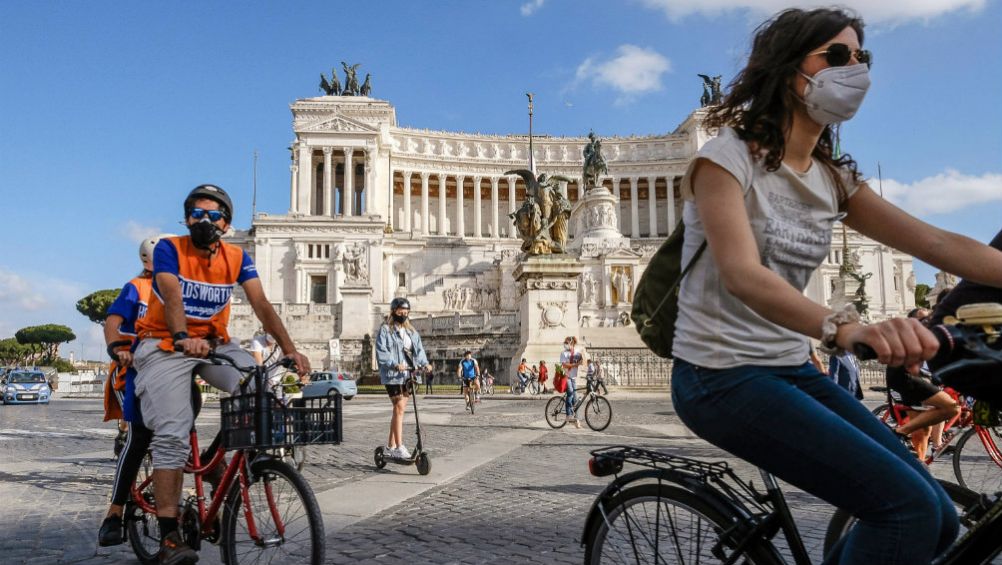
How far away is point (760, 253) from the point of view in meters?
2.27

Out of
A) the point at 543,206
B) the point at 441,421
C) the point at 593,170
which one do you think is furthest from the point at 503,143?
the point at 441,421

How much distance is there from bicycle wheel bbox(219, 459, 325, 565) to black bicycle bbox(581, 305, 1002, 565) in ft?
4.20

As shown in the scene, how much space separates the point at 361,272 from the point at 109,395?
1527 inches

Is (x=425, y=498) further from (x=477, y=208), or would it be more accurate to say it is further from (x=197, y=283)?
(x=477, y=208)

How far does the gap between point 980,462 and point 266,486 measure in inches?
228

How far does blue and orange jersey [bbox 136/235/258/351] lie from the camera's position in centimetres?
402

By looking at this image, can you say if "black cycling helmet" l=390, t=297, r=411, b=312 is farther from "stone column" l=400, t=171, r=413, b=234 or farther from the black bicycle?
"stone column" l=400, t=171, r=413, b=234

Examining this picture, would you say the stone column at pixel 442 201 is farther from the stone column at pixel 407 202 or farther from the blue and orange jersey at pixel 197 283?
the blue and orange jersey at pixel 197 283

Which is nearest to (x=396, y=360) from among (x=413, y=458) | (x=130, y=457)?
(x=413, y=458)

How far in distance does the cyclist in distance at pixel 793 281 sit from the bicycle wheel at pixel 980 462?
14.1ft

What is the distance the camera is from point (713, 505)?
2.30 metres

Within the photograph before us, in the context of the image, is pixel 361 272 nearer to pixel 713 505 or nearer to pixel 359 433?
pixel 359 433

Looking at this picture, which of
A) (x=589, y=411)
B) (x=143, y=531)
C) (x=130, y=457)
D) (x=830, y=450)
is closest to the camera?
(x=830, y=450)

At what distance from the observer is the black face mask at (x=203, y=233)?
404cm
